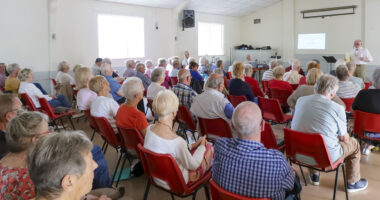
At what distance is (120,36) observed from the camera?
1025cm

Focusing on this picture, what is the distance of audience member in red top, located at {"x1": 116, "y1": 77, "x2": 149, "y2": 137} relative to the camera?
121 inches

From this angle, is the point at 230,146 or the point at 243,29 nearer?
the point at 230,146

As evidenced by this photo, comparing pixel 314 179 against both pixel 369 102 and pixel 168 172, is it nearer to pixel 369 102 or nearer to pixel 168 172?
pixel 369 102

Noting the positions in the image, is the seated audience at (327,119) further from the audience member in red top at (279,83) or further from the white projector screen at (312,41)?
the white projector screen at (312,41)

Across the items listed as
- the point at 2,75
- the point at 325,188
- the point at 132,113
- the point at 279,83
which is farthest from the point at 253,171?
the point at 2,75

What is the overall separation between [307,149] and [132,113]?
1.71m

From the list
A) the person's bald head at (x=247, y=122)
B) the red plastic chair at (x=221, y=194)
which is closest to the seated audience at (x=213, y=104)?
the person's bald head at (x=247, y=122)

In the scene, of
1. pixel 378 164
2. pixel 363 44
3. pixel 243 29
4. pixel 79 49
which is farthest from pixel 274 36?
pixel 378 164

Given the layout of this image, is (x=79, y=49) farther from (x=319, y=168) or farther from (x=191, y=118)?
(x=319, y=168)

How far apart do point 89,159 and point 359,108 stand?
3197 millimetres

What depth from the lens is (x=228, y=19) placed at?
1416 cm

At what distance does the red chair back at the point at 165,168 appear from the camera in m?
2.12

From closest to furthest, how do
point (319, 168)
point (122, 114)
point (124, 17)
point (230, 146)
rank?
1. point (230, 146)
2. point (319, 168)
3. point (122, 114)
4. point (124, 17)

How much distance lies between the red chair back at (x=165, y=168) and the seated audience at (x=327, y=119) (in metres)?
1.38
